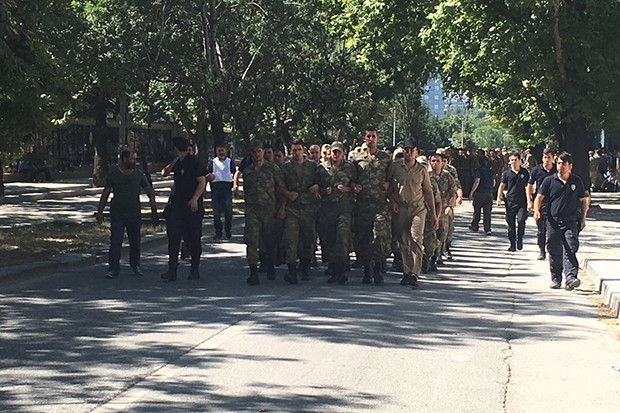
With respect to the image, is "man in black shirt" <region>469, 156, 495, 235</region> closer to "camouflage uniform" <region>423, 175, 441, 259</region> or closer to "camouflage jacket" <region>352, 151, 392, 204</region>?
"camouflage uniform" <region>423, 175, 441, 259</region>

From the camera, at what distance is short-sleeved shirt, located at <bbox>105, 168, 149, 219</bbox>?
14594 millimetres

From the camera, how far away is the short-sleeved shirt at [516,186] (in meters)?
19.0

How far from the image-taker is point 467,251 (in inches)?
761

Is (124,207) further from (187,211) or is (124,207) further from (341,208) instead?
(341,208)

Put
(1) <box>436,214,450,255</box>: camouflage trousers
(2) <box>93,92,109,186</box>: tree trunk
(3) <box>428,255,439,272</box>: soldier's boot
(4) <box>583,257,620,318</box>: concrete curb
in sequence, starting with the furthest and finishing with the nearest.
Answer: (2) <box>93,92,109,186</box>: tree trunk → (1) <box>436,214,450,255</box>: camouflage trousers → (3) <box>428,255,439,272</box>: soldier's boot → (4) <box>583,257,620,318</box>: concrete curb

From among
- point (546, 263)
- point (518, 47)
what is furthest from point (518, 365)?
point (518, 47)

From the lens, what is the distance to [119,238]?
569 inches

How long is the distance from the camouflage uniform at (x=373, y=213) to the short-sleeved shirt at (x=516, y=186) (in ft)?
18.9

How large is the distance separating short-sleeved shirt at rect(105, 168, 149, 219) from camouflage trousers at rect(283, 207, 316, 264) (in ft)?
7.23

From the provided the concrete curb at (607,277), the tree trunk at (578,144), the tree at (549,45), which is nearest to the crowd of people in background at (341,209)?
the concrete curb at (607,277)

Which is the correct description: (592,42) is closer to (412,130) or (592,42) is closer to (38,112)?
(38,112)

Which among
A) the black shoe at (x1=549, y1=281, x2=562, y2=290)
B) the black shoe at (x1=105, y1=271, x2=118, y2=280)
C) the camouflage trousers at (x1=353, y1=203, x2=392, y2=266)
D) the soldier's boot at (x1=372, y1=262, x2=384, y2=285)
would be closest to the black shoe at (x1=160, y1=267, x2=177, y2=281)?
the black shoe at (x1=105, y1=271, x2=118, y2=280)

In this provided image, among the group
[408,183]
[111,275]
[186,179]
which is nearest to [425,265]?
[408,183]

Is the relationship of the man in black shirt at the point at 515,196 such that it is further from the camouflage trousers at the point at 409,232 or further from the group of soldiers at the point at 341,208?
the camouflage trousers at the point at 409,232
